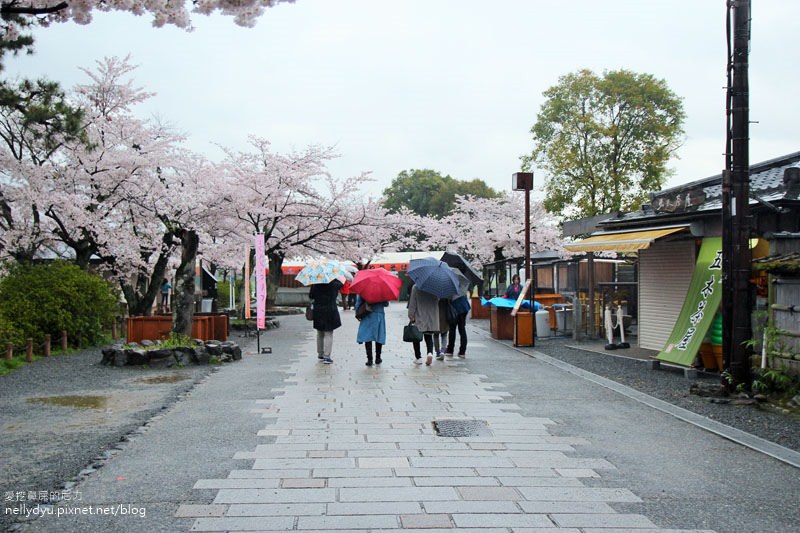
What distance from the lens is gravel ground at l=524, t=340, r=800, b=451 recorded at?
23.1 ft

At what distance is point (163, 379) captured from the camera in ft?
34.9

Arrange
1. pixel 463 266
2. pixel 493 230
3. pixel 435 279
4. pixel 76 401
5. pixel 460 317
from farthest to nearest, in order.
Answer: pixel 493 230, pixel 463 266, pixel 460 317, pixel 435 279, pixel 76 401

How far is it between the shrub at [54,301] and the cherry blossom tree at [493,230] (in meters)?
22.4

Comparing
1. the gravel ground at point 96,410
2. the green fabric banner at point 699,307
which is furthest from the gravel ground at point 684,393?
the green fabric banner at point 699,307

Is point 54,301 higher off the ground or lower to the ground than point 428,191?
lower

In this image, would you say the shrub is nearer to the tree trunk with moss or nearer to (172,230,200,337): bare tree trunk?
(172,230,200,337): bare tree trunk

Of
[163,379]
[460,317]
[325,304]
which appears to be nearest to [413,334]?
[460,317]

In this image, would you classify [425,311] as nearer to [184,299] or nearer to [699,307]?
[699,307]

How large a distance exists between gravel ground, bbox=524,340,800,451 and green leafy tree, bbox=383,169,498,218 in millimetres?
41902

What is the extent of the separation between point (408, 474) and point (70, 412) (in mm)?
4613

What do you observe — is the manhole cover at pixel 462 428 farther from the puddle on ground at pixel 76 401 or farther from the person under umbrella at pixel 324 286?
the person under umbrella at pixel 324 286

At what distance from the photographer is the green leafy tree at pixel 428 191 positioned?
185ft

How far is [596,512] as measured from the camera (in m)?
4.43

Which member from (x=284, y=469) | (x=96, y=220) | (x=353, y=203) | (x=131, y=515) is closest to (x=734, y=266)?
(x=284, y=469)
